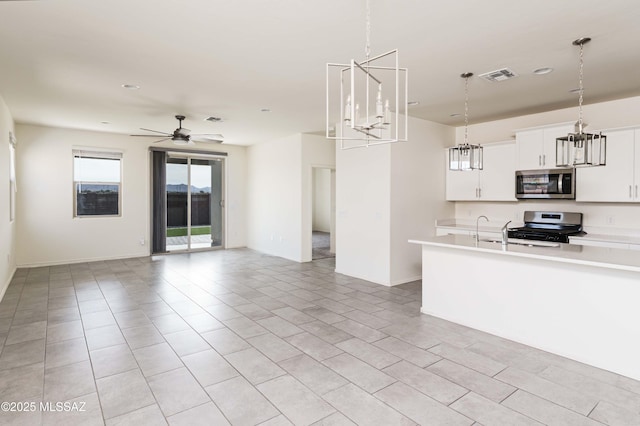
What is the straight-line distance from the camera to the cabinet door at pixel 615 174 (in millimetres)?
4379

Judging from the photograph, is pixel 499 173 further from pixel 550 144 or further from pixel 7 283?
pixel 7 283

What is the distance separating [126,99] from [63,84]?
743mm

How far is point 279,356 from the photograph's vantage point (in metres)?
3.09

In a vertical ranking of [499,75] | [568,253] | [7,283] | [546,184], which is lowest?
[7,283]

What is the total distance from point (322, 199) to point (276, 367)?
34.0 ft

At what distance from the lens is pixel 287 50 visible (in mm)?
3215

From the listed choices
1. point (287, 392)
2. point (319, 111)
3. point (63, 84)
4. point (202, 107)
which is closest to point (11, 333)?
point (63, 84)

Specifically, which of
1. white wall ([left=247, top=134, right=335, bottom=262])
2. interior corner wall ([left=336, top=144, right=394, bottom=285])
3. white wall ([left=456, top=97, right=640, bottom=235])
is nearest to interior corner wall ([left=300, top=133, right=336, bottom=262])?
white wall ([left=247, top=134, right=335, bottom=262])

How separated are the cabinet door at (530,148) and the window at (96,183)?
7.77m

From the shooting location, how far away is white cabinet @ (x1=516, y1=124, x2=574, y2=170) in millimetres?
4925

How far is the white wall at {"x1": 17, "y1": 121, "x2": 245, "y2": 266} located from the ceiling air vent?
7.09 m

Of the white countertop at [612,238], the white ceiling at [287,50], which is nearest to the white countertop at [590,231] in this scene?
the white countertop at [612,238]

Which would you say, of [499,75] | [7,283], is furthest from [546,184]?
[7,283]

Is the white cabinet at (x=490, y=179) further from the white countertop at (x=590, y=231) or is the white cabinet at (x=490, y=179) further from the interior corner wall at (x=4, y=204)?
the interior corner wall at (x=4, y=204)
